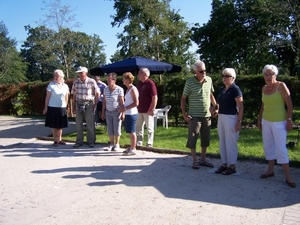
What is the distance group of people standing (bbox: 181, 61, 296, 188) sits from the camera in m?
4.95

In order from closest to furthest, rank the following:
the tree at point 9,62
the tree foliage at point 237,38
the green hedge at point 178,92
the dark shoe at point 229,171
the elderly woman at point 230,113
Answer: the elderly woman at point 230,113, the dark shoe at point 229,171, the green hedge at point 178,92, the tree foliage at point 237,38, the tree at point 9,62

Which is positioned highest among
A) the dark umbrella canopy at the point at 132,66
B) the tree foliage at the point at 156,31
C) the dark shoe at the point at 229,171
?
the tree foliage at the point at 156,31

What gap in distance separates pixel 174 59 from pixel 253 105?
1896cm

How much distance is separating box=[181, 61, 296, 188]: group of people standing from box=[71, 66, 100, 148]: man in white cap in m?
2.75

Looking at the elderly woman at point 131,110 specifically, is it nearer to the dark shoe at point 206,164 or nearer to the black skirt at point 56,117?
the dark shoe at point 206,164

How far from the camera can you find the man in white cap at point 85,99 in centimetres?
782

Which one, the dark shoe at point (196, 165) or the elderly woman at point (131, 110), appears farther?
the elderly woman at point (131, 110)

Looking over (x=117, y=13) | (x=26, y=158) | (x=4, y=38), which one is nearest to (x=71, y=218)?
(x=26, y=158)

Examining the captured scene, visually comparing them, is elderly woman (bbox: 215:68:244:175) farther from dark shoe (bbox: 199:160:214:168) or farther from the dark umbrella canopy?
the dark umbrella canopy

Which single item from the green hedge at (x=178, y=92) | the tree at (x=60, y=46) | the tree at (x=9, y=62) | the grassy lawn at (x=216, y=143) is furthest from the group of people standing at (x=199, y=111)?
the tree at (x=9, y=62)

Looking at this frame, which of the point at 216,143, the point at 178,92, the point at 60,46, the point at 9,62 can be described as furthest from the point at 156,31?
the point at 9,62

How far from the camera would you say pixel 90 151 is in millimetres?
7559

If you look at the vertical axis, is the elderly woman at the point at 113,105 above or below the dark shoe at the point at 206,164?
above

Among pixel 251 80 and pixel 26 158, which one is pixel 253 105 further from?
pixel 26 158
